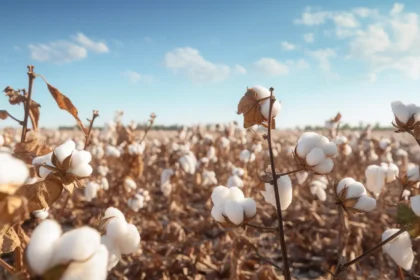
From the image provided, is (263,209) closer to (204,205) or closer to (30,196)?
(204,205)

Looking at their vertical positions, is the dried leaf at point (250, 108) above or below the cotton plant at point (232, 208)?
above

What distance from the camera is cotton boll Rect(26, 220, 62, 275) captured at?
1.69 ft

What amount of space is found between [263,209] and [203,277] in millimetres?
2109

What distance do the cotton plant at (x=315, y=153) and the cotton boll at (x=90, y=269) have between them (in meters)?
0.69

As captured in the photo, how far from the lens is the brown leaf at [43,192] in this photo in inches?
38.1

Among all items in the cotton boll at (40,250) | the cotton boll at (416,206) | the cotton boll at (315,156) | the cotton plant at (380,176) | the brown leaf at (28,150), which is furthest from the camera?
the cotton plant at (380,176)

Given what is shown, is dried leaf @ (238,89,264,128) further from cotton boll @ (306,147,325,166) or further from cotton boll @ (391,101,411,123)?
cotton boll @ (391,101,411,123)

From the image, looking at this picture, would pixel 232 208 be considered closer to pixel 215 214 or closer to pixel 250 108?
pixel 215 214

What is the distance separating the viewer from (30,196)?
96 cm

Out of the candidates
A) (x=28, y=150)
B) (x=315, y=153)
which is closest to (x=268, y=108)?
(x=315, y=153)

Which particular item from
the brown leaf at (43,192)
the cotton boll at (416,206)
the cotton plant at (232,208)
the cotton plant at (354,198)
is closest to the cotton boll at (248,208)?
the cotton plant at (232,208)

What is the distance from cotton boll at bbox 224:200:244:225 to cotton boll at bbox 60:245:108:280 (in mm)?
575

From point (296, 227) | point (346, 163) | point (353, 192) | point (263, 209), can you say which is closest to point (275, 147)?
point (346, 163)

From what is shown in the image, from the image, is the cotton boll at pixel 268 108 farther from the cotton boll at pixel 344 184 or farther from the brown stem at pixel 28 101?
the brown stem at pixel 28 101
